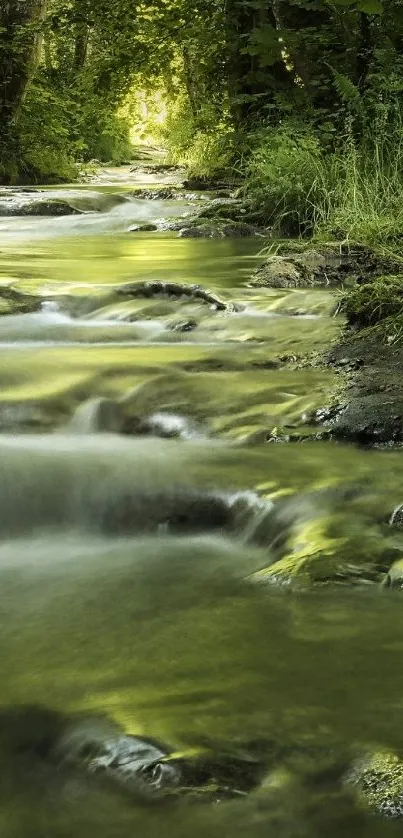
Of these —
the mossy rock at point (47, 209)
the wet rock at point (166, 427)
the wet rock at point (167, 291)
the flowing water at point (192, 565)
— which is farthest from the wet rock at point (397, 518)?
the mossy rock at point (47, 209)

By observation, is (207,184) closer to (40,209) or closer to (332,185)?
(40,209)

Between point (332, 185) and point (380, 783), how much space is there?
7.25 m

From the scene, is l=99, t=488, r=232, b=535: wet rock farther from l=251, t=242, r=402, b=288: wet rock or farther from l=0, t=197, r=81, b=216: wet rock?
l=0, t=197, r=81, b=216: wet rock

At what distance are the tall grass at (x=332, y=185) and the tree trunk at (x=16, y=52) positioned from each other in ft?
20.2

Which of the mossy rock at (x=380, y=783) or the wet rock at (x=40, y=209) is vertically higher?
the wet rock at (x=40, y=209)

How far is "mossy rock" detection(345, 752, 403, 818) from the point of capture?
138 cm

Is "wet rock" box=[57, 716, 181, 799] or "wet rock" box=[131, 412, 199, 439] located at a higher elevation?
"wet rock" box=[57, 716, 181, 799]

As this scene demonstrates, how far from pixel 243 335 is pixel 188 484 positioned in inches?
83.3

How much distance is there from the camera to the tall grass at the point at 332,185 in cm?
661

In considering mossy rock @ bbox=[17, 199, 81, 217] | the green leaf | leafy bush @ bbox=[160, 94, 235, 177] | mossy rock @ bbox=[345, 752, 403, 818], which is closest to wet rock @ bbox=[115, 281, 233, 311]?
the green leaf

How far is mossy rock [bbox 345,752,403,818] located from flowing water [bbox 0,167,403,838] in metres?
0.03

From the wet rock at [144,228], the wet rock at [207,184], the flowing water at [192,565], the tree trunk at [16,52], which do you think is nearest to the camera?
the flowing water at [192,565]

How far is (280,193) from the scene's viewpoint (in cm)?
918

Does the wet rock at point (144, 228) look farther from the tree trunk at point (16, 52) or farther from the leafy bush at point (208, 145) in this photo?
the tree trunk at point (16, 52)
